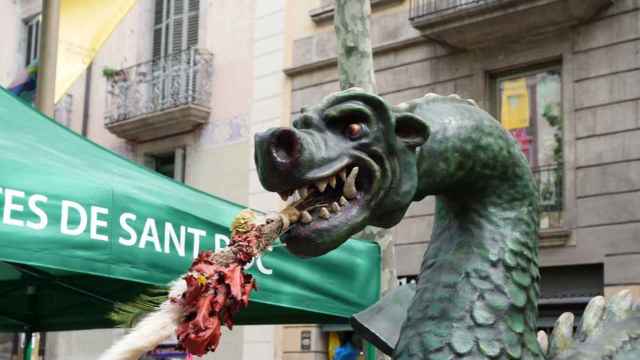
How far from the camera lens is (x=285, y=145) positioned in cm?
172

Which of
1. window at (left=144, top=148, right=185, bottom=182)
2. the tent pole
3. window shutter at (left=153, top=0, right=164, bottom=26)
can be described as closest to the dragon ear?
the tent pole

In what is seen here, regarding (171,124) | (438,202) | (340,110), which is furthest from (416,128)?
(171,124)

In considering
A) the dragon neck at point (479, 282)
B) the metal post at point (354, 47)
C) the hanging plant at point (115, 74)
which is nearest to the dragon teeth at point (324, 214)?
the dragon neck at point (479, 282)

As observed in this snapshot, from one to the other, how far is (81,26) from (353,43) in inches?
75.6

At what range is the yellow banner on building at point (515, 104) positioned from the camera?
1181 cm

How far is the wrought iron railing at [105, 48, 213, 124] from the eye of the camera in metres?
15.5

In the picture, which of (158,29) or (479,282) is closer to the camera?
(479,282)

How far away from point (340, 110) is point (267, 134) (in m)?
0.20

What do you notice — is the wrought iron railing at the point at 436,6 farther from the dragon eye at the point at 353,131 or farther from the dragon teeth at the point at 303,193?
the dragon teeth at the point at 303,193

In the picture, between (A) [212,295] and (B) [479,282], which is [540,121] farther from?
(A) [212,295]

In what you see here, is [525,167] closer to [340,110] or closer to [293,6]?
[340,110]

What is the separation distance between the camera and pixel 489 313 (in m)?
2.05

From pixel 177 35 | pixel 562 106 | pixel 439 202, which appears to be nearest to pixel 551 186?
pixel 562 106

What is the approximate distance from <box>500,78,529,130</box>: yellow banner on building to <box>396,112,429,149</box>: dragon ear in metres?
10.1
